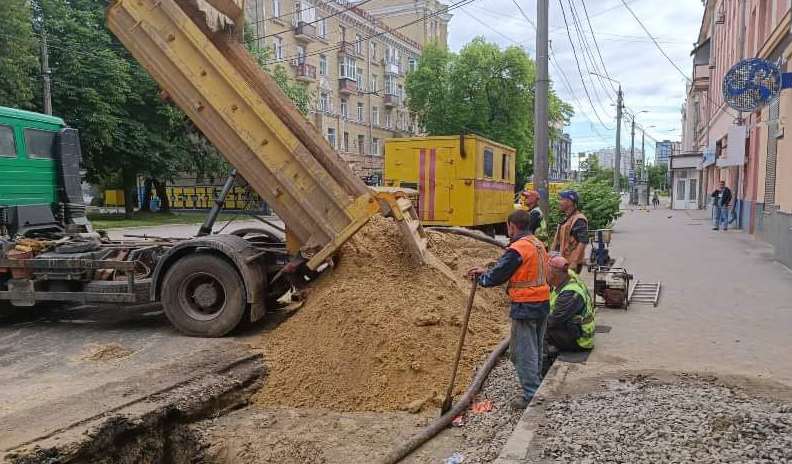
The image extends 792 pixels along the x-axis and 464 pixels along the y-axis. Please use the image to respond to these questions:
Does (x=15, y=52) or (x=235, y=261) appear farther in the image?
(x=15, y=52)

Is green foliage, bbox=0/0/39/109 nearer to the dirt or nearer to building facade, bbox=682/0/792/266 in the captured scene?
the dirt

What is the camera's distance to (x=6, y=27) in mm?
18375

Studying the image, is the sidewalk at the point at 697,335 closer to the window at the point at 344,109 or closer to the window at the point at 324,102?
the window at the point at 324,102

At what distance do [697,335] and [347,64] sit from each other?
47.2 meters

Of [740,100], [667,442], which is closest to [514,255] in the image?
[667,442]

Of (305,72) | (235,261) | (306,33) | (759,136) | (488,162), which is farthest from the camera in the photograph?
(306,33)

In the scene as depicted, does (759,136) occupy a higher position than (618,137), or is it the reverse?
(618,137)

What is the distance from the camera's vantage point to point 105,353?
5855mm

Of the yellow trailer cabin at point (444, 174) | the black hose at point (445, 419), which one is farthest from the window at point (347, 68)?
the black hose at point (445, 419)

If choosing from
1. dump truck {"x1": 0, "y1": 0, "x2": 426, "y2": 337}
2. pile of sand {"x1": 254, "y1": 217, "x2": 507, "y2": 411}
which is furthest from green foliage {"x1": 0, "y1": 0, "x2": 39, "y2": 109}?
pile of sand {"x1": 254, "y1": 217, "x2": 507, "y2": 411}

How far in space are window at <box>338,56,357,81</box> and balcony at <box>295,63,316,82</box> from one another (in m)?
4.67

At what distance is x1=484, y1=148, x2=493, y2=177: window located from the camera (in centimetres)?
1419

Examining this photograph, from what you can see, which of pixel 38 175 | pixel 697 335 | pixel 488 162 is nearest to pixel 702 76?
pixel 488 162

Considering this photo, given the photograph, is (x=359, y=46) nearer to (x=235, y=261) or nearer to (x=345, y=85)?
(x=345, y=85)
